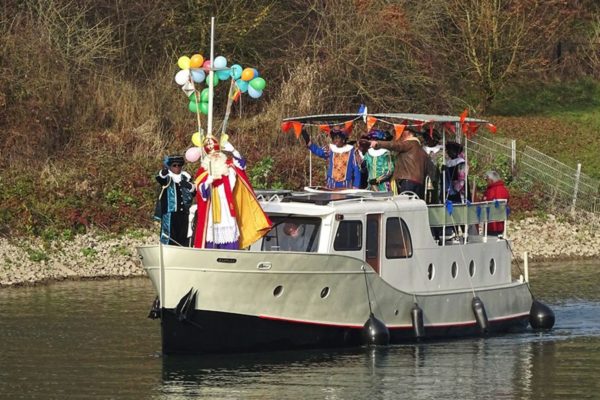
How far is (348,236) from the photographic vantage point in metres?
21.5

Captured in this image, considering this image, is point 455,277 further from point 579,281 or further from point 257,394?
point 579,281

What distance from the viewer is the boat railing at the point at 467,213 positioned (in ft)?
75.4

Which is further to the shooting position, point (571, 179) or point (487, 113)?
point (487, 113)

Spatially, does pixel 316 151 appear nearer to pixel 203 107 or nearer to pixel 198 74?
pixel 203 107

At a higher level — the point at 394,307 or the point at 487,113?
the point at 487,113

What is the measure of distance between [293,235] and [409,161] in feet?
8.40

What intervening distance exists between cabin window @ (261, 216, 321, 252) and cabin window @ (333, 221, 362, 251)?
29 cm

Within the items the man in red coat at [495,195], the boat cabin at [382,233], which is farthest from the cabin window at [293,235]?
the man in red coat at [495,195]

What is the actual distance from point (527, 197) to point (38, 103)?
11696 millimetres

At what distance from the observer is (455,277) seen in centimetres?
2330

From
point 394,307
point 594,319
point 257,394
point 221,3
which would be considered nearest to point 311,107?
point 221,3

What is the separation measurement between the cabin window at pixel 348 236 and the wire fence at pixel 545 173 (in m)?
16.4

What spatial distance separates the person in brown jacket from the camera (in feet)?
75.7

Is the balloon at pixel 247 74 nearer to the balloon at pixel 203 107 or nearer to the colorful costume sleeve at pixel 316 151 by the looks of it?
the balloon at pixel 203 107
